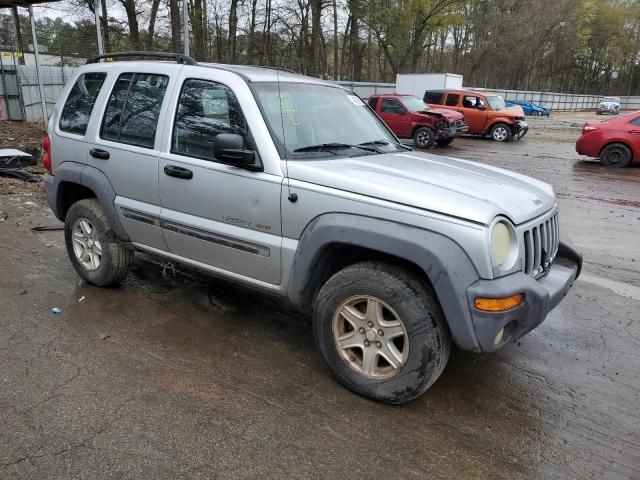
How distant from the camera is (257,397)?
306 cm

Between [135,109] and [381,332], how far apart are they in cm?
259

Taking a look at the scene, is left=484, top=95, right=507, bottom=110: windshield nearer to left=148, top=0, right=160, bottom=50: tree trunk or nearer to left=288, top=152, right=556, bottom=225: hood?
left=148, top=0, right=160, bottom=50: tree trunk

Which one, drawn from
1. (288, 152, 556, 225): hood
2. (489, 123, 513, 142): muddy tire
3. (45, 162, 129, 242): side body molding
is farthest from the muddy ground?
(489, 123, 513, 142): muddy tire

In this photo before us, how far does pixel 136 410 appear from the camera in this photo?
9.50ft

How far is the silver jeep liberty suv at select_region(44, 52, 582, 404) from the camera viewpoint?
270 centimetres

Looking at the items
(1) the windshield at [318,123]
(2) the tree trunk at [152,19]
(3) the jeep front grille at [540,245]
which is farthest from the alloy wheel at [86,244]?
(2) the tree trunk at [152,19]

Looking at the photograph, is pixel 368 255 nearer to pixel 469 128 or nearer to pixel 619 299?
pixel 619 299

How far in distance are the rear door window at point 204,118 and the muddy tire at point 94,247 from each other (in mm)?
1161

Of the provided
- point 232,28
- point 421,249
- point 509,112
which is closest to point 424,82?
point 509,112

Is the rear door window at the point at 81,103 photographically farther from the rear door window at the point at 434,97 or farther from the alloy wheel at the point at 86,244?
the rear door window at the point at 434,97

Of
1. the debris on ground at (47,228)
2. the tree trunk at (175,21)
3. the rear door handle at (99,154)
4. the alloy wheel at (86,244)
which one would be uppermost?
the tree trunk at (175,21)

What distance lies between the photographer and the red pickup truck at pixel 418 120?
17312 mm

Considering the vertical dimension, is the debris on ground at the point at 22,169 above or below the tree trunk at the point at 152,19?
below

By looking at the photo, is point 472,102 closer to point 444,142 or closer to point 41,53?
point 444,142
